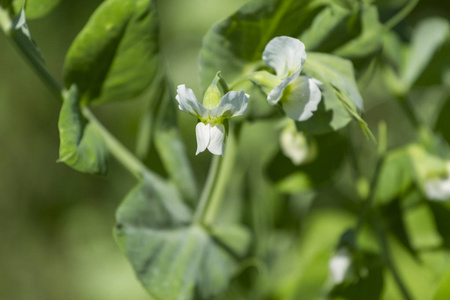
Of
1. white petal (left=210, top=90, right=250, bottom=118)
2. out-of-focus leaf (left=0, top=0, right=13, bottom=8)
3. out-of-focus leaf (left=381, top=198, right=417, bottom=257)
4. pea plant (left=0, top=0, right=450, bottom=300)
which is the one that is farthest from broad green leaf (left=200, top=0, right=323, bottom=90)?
out-of-focus leaf (left=381, top=198, right=417, bottom=257)

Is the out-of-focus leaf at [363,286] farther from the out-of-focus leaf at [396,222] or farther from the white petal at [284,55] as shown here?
the white petal at [284,55]

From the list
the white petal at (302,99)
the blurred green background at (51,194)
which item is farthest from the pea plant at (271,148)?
the blurred green background at (51,194)

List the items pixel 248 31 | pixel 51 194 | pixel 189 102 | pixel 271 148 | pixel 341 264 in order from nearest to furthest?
pixel 189 102 < pixel 248 31 < pixel 341 264 < pixel 271 148 < pixel 51 194

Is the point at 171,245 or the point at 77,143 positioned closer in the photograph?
the point at 77,143

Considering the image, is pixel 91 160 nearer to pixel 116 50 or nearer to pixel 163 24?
pixel 116 50

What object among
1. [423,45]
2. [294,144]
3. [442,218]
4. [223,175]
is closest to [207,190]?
[223,175]

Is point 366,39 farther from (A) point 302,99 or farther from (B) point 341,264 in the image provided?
(B) point 341,264

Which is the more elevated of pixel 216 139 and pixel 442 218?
pixel 216 139

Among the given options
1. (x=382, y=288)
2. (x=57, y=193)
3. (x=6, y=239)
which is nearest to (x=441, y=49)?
(x=382, y=288)
